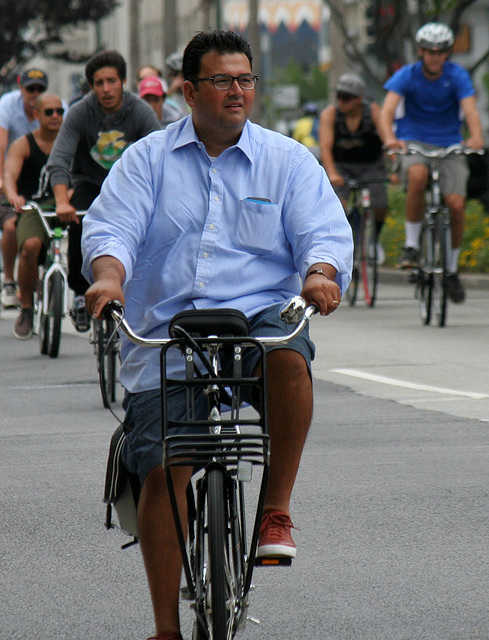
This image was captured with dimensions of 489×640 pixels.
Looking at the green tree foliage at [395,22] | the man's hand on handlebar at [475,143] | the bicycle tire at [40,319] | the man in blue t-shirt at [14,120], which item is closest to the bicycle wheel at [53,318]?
the bicycle tire at [40,319]

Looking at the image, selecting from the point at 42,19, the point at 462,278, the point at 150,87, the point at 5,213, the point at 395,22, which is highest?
the point at 42,19

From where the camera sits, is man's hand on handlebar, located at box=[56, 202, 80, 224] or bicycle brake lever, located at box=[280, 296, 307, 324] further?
man's hand on handlebar, located at box=[56, 202, 80, 224]

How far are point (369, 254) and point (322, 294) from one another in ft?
32.6

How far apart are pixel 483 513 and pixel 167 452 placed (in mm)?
2294

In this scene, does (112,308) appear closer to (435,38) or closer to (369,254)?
(435,38)

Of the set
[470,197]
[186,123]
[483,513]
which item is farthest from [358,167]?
[186,123]

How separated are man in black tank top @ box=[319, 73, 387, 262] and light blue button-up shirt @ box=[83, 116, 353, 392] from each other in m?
8.93

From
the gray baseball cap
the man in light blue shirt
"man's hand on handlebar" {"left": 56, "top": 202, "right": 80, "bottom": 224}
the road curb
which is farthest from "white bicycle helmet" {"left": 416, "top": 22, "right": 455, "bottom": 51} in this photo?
the man in light blue shirt

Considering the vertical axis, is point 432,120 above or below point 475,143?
above

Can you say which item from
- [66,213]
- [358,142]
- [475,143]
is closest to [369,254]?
[358,142]

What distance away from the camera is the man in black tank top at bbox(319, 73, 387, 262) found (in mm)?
13031

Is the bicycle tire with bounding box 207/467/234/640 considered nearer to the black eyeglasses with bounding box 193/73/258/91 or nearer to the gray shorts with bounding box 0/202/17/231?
the black eyeglasses with bounding box 193/73/258/91

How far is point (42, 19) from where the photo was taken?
132 feet

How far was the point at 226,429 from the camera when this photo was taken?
11.1ft
